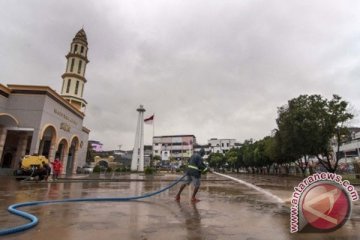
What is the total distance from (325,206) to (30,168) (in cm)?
1907

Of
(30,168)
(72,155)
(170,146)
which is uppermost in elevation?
(170,146)

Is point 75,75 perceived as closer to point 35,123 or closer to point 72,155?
point 72,155

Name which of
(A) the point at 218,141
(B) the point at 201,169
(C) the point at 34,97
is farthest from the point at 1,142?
(A) the point at 218,141

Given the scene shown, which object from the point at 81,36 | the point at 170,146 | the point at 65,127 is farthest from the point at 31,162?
the point at 170,146

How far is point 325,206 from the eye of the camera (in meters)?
5.74

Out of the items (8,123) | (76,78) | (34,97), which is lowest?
(8,123)

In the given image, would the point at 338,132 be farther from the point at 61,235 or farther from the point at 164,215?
the point at 61,235

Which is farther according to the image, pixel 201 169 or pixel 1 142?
pixel 1 142

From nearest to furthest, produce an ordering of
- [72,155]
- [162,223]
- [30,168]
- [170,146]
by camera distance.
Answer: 1. [162,223]
2. [30,168]
3. [72,155]
4. [170,146]

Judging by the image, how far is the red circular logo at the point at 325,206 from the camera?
455cm

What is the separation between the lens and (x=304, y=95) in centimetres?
3178

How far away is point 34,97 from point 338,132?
31.4m

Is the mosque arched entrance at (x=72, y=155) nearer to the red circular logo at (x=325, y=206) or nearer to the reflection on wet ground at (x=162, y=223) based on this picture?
the reflection on wet ground at (x=162, y=223)

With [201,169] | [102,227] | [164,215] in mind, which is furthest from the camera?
[201,169]
